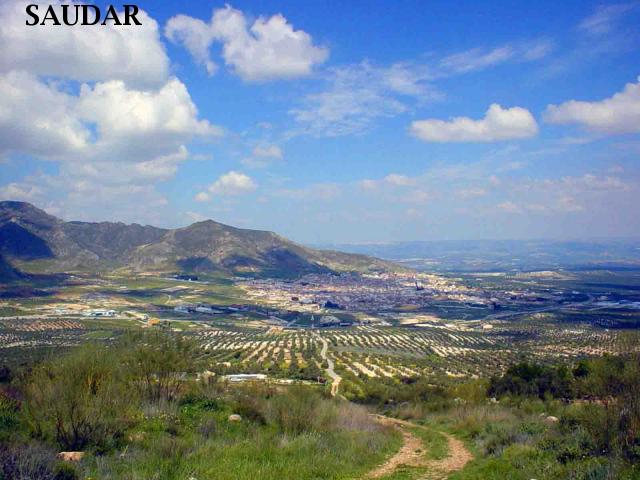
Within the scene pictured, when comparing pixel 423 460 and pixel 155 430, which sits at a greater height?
pixel 155 430

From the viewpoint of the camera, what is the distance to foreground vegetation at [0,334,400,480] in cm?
901

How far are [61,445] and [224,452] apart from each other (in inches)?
131

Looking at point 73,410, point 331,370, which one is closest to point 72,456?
point 73,410

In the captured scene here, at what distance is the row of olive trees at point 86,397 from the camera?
10.4 meters

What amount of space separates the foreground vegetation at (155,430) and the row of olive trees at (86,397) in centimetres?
2

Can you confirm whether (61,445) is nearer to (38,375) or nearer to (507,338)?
(38,375)

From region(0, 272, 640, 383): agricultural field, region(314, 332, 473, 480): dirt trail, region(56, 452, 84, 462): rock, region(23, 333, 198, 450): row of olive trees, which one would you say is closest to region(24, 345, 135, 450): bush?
region(23, 333, 198, 450): row of olive trees

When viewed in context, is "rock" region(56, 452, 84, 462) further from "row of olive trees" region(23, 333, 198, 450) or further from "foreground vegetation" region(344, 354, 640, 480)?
"foreground vegetation" region(344, 354, 640, 480)

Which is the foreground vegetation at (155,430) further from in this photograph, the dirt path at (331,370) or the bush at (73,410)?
the dirt path at (331,370)

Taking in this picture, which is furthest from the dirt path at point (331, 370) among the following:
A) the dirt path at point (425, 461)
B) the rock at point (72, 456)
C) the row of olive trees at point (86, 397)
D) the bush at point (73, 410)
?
the rock at point (72, 456)

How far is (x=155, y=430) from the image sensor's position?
40.4 feet

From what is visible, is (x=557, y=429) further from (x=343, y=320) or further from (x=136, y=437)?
(x=343, y=320)

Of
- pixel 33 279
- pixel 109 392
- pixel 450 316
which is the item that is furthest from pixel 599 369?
pixel 33 279

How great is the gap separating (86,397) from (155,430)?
2.28 metres
